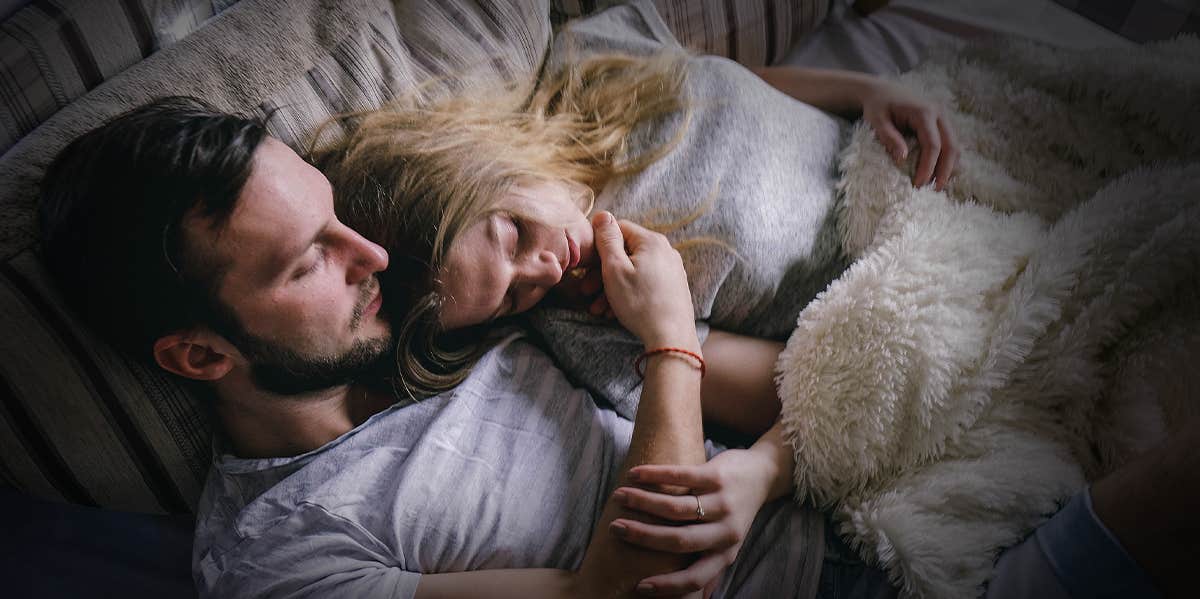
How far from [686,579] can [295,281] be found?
35 cm

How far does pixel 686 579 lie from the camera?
49cm

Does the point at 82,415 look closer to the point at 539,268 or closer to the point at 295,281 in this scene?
the point at 295,281

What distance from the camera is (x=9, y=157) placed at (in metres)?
0.49

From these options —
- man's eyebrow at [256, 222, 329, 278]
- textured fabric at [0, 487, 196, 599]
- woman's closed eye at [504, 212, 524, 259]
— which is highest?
man's eyebrow at [256, 222, 329, 278]

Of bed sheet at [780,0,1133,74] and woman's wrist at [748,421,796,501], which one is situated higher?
bed sheet at [780,0,1133,74]

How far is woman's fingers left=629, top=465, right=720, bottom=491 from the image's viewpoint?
0.51m

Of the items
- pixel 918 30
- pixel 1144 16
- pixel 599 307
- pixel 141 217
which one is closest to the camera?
pixel 141 217

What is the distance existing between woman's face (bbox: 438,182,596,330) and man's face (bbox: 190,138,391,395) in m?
0.06

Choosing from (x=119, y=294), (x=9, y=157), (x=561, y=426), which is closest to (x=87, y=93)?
(x=9, y=157)

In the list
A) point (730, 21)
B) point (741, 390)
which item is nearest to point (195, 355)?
point (741, 390)

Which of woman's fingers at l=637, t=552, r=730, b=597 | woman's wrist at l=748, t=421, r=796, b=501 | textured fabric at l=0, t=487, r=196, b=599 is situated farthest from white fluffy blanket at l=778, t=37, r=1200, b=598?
textured fabric at l=0, t=487, r=196, b=599

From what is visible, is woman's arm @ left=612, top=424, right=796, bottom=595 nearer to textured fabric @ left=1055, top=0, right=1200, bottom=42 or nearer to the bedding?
the bedding

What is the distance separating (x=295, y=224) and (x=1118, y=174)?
0.78 meters

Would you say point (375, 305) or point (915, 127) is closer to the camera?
point (375, 305)
